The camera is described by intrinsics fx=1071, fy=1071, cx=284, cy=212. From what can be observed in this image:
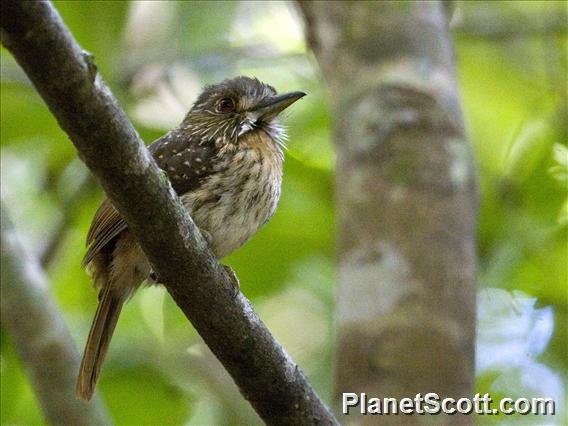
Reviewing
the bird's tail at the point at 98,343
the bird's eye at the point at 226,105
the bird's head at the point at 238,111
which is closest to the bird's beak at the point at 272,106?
the bird's head at the point at 238,111

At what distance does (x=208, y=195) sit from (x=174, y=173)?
0.13m

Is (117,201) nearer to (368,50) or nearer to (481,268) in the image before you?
(368,50)

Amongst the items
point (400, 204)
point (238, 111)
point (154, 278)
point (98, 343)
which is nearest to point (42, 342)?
point (98, 343)

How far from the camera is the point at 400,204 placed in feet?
11.3

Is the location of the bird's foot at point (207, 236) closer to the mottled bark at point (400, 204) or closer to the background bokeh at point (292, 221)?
the mottled bark at point (400, 204)

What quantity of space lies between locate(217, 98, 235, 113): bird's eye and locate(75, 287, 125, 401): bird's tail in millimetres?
787

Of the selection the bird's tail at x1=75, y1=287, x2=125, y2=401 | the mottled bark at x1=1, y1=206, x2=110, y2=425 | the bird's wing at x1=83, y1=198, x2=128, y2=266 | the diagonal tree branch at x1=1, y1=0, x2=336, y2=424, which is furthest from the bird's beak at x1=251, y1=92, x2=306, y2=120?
the diagonal tree branch at x1=1, y1=0, x2=336, y2=424

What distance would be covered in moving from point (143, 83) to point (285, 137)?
1.72m

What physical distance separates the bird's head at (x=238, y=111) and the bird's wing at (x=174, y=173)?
0.13 metres

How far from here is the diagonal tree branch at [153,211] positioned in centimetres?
195

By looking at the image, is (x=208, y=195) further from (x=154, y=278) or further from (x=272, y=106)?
(x=272, y=106)

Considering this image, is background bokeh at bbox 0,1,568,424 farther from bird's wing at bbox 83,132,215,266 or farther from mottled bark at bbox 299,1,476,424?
bird's wing at bbox 83,132,215,266

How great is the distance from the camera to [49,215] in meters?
5.54

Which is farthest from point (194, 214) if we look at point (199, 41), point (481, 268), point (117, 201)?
point (199, 41)
